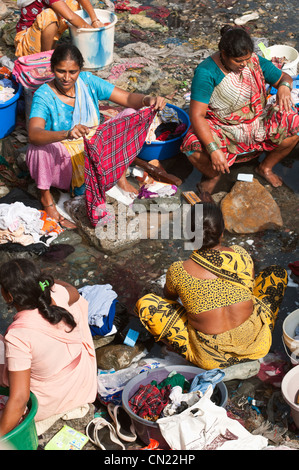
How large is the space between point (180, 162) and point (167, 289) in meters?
2.11

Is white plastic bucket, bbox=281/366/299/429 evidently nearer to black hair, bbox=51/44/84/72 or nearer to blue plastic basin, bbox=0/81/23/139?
black hair, bbox=51/44/84/72

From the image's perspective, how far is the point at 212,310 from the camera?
10.1 feet

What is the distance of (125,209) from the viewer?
450 cm

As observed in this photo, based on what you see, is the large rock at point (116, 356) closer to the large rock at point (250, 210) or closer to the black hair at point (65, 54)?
the large rock at point (250, 210)

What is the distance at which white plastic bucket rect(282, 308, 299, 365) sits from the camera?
10.4 feet

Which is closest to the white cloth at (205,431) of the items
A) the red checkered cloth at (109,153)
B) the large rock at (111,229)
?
the large rock at (111,229)

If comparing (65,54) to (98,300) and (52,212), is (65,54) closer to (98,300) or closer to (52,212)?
(52,212)

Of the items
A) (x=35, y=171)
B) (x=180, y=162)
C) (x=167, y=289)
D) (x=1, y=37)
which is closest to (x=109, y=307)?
(x=167, y=289)

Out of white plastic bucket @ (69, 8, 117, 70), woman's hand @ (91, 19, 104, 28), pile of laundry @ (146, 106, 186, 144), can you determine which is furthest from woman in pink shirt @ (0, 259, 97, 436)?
woman's hand @ (91, 19, 104, 28)

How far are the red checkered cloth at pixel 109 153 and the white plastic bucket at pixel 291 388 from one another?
197 centimetres

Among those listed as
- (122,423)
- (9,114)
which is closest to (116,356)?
(122,423)

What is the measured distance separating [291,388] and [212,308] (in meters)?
0.62

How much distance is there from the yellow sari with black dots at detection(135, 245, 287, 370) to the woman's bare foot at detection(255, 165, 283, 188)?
170cm
